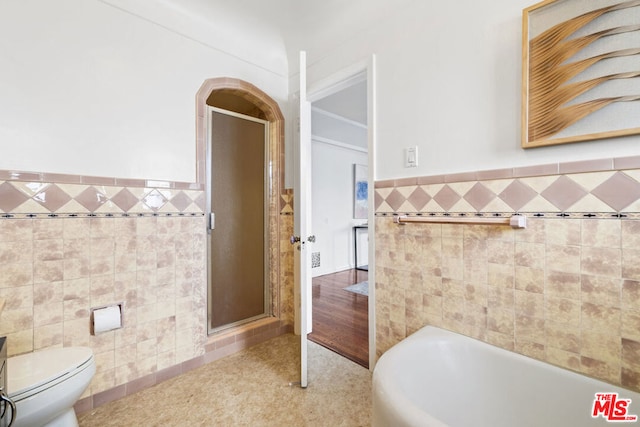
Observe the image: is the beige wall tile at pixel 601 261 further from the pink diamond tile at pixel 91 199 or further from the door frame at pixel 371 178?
the pink diamond tile at pixel 91 199

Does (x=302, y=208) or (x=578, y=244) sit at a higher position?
(x=302, y=208)

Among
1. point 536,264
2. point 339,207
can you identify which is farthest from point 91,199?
point 339,207

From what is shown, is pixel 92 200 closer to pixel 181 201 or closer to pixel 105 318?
pixel 181 201

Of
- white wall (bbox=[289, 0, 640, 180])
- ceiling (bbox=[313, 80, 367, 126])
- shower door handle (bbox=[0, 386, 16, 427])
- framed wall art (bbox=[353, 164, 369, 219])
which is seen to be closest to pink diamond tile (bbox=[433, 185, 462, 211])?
white wall (bbox=[289, 0, 640, 180])

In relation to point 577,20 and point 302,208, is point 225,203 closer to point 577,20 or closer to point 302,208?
point 302,208

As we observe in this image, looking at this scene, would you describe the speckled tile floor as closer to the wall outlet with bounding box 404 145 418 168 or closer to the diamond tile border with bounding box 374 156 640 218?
the diamond tile border with bounding box 374 156 640 218

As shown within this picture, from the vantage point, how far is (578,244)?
1.10m

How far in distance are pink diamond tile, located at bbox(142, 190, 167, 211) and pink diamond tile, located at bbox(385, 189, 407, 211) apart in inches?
58.9

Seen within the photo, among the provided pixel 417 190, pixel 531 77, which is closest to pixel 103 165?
pixel 417 190

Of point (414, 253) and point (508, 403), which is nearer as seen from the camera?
point (508, 403)

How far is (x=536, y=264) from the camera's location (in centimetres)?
119

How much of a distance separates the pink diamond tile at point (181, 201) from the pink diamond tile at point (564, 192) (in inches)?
81.3

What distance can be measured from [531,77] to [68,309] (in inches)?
103

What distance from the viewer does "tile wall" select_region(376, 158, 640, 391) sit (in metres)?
1.02
